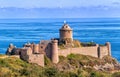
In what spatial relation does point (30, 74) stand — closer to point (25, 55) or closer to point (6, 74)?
point (6, 74)

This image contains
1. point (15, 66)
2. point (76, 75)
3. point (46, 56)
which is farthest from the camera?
point (46, 56)

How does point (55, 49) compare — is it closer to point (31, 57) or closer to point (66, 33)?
point (31, 57)

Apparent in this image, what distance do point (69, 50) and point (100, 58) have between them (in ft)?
19.7

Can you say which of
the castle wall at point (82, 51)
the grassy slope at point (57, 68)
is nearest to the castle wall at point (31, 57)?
the grassy slope at point (57, 68)

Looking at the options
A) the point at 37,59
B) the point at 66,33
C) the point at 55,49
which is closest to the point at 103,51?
the point at 66,33

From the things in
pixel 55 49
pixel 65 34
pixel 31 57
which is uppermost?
pixel 65 34

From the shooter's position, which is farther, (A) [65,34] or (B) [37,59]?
(A) [65,34]

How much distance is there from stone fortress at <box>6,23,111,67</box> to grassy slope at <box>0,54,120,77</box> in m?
0.71

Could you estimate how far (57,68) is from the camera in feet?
159

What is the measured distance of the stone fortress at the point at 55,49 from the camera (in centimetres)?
4862

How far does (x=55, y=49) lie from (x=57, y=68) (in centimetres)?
395

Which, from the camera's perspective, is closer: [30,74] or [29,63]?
[30,74]

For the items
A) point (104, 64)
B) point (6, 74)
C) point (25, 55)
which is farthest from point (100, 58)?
point (6, 74)

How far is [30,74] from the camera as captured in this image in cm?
3647
